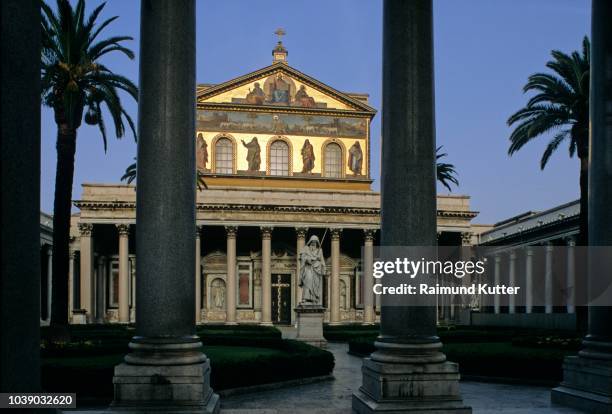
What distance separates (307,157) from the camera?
5506cm

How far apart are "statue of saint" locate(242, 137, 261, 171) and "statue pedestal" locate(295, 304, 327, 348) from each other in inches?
1060

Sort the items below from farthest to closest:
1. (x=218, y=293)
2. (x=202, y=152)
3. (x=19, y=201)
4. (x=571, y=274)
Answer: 1. (x=218, y=293)
2. (x=202, y=152)
3. (x=571, y=274)
4. (x=19, y=201)

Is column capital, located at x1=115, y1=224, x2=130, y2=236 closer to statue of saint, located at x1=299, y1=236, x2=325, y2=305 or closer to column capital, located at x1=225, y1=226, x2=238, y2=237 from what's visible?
column capital, located at x1=225, y1=226, x2=238, y2=237

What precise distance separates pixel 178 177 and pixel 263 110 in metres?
46.8

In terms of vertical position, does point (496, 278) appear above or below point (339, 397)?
below

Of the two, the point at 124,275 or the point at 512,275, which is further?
the point at 512,275

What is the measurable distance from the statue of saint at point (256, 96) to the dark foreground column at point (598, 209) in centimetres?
4586

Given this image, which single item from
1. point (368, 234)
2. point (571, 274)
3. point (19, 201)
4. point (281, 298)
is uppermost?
point (19, 201)

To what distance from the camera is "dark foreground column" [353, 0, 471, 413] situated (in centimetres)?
848

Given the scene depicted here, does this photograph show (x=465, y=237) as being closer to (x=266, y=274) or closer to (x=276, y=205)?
(x=276, y=205)

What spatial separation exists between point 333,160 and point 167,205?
47654 millimetres

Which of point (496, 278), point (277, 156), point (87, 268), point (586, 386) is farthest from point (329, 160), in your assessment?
point (586, 386)

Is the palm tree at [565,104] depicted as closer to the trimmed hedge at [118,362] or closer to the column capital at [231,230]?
the trimmed hedge at [118,362]

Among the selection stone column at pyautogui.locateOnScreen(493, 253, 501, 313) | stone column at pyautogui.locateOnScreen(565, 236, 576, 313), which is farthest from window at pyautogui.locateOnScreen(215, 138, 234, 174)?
stone column at pyautogui.locateOnScreen(565, 236, 576, 313)
